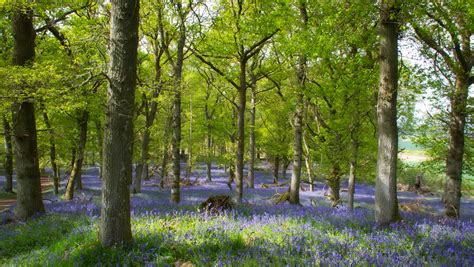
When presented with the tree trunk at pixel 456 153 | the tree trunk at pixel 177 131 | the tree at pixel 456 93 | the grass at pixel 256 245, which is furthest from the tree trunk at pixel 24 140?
the tree trunk at pixel 456 153

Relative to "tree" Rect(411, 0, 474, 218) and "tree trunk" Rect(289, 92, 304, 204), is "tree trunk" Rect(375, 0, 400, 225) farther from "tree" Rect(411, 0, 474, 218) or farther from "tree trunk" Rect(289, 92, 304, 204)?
"tree trunk" Rect(289, 92, 304, 204)

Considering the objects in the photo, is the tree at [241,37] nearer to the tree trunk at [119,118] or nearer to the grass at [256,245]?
the grass at [256,245]

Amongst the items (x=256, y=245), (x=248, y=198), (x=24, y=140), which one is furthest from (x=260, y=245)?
(x=248, y=198)

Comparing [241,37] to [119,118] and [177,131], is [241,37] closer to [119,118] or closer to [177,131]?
[177,131]

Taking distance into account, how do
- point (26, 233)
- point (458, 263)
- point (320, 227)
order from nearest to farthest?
point (458, 263) → point (320, 227) → point (26, 233)

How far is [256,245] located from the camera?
485cm

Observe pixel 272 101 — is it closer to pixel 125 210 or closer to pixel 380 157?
pixel 380 157

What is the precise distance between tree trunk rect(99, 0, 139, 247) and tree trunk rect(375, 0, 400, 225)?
4.70 metres

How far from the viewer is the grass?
4.14 metres

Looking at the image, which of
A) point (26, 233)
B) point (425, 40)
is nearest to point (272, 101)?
point (425, 40)

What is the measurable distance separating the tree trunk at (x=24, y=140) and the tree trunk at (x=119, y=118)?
5.82 m

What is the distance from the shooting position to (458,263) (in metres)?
3.90

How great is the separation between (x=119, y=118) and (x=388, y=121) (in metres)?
4.93

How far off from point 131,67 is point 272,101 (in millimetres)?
21869
